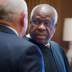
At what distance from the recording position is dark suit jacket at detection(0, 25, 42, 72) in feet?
5.20

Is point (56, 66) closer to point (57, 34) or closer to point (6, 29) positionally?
point (6, 29)

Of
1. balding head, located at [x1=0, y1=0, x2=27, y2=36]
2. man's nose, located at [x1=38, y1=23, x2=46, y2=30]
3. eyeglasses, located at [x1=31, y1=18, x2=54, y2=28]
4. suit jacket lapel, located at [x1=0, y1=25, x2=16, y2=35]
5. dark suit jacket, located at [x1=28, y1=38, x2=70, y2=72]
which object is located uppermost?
balding head, located at [x1=0, y1=0, x2=27, y2=36]

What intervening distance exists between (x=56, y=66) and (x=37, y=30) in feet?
1.30

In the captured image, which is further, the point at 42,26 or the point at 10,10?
the point at 42,26

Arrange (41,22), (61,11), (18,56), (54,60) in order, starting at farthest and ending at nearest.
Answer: (61,11)
(41,22)
(54,60)
(18,56)

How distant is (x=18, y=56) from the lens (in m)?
A: 1.60

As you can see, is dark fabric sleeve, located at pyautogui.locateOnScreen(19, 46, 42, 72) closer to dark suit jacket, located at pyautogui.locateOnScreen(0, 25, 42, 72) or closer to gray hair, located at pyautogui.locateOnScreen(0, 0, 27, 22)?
dark suit jacket, located at pyautogui.locateOnScreen(0, 25, 42, 72)

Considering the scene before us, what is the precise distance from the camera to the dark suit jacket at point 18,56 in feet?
5.20

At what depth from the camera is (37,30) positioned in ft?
9.04

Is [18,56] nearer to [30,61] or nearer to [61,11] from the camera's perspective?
[30,61]

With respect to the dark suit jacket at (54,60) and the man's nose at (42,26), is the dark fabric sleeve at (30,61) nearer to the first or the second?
the dark suit jacket at (54,60)

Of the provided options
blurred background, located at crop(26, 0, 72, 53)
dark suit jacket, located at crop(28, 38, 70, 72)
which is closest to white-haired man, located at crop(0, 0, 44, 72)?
dark suit jacket, located at crop(28, 38, 70, 72)

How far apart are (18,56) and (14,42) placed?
0.09 meters

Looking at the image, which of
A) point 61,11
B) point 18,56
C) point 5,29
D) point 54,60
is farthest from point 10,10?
point 61,11
